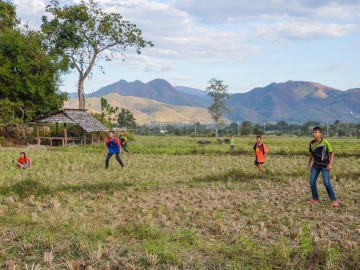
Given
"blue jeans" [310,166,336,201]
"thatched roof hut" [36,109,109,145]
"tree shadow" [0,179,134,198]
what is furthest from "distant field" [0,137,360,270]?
"thatched roof hut" [36,109,109,145]

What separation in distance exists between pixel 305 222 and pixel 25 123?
2844cm

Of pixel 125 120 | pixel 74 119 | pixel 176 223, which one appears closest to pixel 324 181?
pixel 176 223

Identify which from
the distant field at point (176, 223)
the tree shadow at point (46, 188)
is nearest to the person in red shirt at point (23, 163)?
the distant field at point (176, 223)

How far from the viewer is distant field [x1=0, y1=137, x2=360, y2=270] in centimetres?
512

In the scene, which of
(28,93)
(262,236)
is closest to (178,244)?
(262,236)

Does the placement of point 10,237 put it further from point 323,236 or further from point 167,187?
point 167,187

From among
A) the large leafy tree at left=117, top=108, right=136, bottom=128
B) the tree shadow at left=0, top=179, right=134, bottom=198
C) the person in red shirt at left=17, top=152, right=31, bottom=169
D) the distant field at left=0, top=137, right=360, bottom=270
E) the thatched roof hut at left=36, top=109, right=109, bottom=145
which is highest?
the large leafy tree at left=117, top=108, right=136, bottom=128

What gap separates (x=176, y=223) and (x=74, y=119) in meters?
25.6

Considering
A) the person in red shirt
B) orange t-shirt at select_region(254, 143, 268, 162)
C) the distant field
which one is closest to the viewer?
the distant field

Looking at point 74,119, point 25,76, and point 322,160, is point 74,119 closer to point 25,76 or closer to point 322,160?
point 25,76

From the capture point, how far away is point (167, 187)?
37.1 ft

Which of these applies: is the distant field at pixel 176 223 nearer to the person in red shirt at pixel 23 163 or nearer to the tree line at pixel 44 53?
the person in red shirt at pixel 23 163

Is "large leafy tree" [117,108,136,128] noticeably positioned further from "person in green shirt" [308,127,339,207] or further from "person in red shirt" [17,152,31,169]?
"person in green shirt" [308,127,339,207]

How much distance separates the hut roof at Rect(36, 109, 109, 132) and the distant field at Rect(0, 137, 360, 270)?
18247mm
